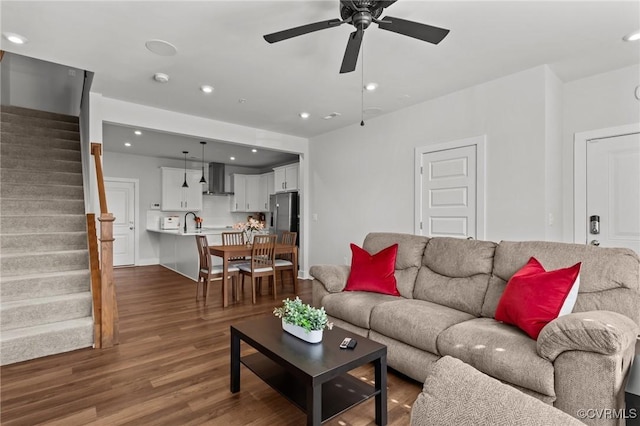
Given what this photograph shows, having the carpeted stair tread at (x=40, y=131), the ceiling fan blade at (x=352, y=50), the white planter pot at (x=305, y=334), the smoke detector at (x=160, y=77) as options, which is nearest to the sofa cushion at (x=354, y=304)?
the white planter pot at (x=305, y=334)

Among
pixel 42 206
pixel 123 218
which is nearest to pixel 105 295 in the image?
pixel 42 206

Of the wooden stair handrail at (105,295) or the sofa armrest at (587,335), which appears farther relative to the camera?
the wooden stair handrail at (105,295)

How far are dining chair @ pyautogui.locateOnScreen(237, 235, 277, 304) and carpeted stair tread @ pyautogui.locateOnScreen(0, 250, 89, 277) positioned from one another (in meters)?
1.87

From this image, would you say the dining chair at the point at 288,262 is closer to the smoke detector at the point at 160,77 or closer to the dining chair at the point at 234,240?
the dining chair at the point at 234,240

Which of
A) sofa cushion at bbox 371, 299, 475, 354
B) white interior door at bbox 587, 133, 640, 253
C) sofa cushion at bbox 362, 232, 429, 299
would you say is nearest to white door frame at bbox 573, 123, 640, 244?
white interior door at bbox 587, 133, 640, 253

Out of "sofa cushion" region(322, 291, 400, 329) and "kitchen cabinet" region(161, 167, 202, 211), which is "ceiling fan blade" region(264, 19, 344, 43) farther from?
"kitchen cabinet" region(161, 167, 202, 211)

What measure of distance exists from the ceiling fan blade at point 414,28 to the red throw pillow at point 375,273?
75.1 inches

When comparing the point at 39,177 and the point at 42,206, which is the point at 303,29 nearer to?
the point at 42,206

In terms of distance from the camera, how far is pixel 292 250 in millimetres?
5074

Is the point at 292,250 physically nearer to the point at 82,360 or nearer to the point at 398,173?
the point at 398,173

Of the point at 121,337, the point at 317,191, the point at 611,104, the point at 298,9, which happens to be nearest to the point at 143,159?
the point at 317,191

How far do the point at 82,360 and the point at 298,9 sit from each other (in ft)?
10.8

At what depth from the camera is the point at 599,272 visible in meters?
2.12

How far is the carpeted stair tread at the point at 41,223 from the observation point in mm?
3598
